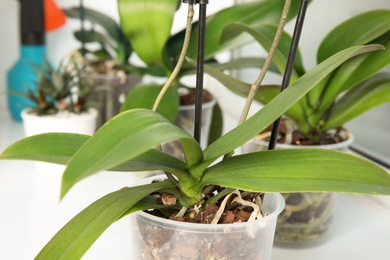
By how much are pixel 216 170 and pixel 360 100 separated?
35 centimetres

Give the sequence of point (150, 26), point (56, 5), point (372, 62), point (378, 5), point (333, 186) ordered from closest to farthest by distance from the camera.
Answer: point (333, 186), point (372, 62), point (150, 26), point (378, 5), point (56, 5)

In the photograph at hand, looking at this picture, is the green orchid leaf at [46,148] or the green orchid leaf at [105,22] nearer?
the green orchid leaf at [46,148]

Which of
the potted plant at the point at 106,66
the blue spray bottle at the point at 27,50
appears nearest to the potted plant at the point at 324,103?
the potted plant at the point at 106,66

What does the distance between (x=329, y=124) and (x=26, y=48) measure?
870 mm

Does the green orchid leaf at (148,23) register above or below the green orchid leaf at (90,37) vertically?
above

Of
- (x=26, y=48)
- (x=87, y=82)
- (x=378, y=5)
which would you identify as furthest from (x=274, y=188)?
(x=26, y=48)

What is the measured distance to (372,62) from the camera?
0.78 meters

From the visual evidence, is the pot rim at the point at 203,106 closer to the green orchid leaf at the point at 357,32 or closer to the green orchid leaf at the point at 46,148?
the green orchid leaf at the point at 357,32

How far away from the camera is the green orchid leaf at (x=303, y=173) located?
1.65 ft

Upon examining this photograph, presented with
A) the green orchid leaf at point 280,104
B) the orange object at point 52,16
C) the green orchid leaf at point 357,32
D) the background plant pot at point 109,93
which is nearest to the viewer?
the green orchid leaf at point 280,104

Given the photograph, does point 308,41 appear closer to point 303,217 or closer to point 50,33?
point 303,217

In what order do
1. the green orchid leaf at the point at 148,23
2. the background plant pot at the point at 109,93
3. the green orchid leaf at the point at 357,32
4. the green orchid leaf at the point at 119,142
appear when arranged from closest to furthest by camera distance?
the green orchid leaf at the point at 119,142 → the green orchid leaf at the point at 357,32 → the green orchid leaf at the point at 148,23 → the background plant pot at the point at 109,93

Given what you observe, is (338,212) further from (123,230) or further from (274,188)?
(274,188)

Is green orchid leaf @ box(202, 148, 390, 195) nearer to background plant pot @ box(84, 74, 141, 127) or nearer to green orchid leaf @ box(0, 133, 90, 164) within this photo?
green orchid leaf @ box(0, 133, 90, 164)
